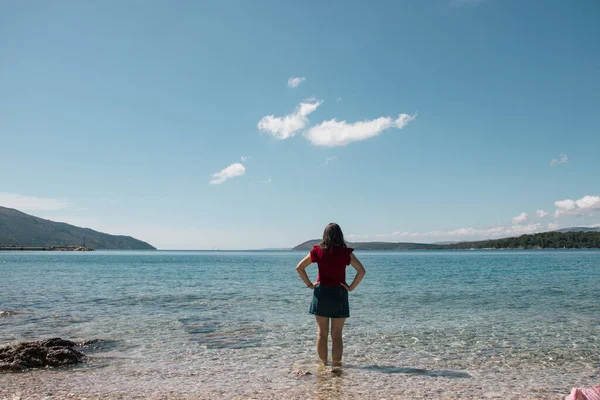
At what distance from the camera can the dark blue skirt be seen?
826cm

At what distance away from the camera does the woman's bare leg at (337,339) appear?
8.53 metres

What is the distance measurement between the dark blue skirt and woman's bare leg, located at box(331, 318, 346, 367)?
0.74 feet

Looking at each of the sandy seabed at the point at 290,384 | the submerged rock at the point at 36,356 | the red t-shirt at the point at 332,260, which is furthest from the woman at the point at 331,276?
the submerged rock at the point at 36,356

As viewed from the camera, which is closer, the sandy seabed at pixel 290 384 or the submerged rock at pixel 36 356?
the sandy seabed at pixel 290 384

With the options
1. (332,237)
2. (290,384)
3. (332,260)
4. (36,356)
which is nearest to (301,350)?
(290,384)

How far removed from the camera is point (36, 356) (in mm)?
9516

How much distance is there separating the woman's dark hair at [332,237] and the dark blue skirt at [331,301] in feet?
2.82

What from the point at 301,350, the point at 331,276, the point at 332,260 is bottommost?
the point at 301,350

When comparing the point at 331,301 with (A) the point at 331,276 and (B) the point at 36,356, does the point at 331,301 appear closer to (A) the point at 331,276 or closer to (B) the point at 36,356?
(A) the point at 331,276

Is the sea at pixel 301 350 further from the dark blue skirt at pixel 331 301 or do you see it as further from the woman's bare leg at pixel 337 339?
the dark blue skirt at pixel 331 301

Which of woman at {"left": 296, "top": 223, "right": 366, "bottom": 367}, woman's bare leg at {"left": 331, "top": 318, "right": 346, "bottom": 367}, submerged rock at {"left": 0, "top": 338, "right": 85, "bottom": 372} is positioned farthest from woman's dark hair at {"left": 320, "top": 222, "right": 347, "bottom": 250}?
submerged rock at {"left": 0, "top": 338, "right": 85, "bottom": 372}

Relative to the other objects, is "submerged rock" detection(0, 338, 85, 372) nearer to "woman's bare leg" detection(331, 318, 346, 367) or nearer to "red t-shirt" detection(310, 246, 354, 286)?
"woman's bare leg" detection(331, 318, 346, 367)

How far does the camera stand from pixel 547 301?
21547mm

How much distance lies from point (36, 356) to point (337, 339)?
6780 mm
